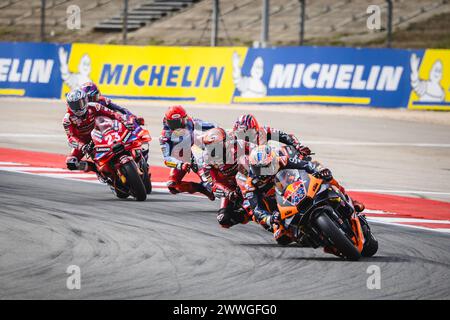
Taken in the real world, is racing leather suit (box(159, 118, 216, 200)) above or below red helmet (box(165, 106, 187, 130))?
below

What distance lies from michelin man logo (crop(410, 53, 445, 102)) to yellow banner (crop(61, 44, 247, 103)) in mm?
5474

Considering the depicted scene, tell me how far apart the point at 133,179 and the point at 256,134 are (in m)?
2.01

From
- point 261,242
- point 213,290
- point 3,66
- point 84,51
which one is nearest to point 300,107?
point 84,51

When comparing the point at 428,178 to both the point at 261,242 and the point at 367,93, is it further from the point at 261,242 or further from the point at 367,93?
the point at 367,93

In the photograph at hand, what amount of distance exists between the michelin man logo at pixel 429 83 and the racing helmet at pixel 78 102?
16.4m

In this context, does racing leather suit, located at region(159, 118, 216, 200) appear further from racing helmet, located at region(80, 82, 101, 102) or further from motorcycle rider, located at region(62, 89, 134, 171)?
racing helmet, located at region(80, 82, 101, 102)

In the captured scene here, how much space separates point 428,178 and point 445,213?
13.9 feet

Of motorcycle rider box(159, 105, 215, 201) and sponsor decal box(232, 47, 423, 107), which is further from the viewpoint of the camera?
sponsor decal box(232, 47, 423, 107)

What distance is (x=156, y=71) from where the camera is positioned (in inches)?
1347

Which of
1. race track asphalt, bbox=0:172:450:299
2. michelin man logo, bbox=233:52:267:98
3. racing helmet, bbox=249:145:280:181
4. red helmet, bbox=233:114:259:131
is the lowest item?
race track asphalt, bbox=0:172:450:299

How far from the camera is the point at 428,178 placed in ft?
63.7

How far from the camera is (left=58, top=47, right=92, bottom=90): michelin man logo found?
3503 cm

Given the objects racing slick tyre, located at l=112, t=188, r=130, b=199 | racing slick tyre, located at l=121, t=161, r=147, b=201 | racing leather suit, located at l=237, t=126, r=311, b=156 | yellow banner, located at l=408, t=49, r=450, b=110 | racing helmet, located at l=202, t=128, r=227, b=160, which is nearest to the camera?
racing helmet, located at l=202, t=128, r=227, b=160

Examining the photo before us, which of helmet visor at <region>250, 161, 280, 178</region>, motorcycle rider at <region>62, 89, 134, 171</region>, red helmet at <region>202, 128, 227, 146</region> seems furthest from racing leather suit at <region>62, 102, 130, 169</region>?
helmet visor at <region>250, 161, 280, 178</region>
